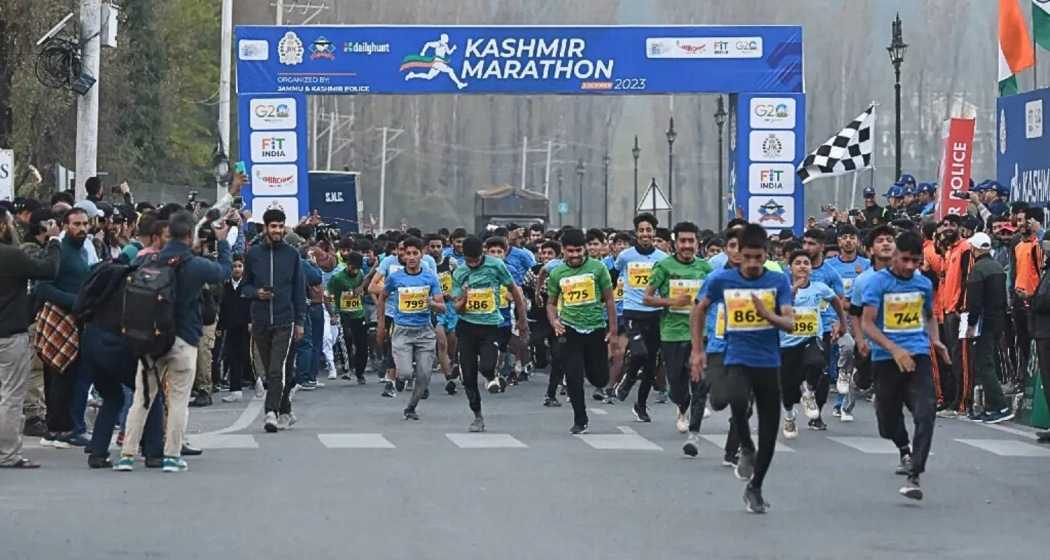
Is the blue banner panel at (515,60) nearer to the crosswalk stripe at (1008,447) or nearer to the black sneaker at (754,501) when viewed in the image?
the crosswalk stripe at (1008,447)

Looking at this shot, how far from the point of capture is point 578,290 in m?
19.3

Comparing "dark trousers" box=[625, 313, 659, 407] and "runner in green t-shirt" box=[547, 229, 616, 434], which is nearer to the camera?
"runner in green t-shirt" box=[547, 229, 616, 434]

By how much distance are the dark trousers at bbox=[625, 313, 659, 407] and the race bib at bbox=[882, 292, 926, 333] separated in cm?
585

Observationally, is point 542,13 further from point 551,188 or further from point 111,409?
point 111,409

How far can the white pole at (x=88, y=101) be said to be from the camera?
28.4 m

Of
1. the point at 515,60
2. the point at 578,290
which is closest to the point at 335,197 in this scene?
the point at 515,60

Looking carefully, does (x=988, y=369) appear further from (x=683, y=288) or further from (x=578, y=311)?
(x=578, y=311)

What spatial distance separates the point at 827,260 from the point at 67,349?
8351 millimetres

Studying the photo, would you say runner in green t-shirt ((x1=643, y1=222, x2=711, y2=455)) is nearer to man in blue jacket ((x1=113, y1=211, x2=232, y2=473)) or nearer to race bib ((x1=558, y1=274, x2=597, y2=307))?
race bib ((x1=558, y1=274, x2=597, y2=307))

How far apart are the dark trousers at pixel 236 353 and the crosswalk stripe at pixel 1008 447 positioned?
9.08 meters

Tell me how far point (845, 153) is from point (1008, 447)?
16647 millimetres

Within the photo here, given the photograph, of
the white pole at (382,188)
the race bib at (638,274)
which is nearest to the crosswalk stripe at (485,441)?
the race bib at (638,274)

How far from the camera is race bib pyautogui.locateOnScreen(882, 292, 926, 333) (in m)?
14.5

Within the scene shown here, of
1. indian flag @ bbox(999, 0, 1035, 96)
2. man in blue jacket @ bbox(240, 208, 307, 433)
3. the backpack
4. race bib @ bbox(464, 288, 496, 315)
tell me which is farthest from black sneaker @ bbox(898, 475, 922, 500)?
indian flag @ bbox(999, 0, 1035, 96)
